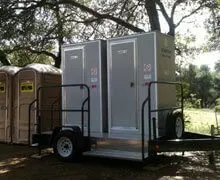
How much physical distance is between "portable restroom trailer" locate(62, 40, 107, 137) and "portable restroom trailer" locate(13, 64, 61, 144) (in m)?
1.83

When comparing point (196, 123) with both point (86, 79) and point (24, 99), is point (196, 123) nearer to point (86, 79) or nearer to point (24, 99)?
point (24, 99)

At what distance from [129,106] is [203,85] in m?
92.4

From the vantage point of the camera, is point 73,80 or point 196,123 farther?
point 196,123

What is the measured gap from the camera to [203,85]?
323 feet

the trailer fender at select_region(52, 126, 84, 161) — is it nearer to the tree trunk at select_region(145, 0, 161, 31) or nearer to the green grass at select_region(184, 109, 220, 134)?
the green grass at select_region(184, 109, 220, 134)

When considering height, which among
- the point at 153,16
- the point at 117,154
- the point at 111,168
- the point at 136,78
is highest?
the point at 153,16

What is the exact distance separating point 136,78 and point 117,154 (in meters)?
1.74

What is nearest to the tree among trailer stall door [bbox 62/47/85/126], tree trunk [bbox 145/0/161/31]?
tree trunk [bbox 145/0/161/31]

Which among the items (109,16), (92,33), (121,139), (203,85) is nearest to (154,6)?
(109,16)

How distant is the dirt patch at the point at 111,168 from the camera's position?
7896 mm

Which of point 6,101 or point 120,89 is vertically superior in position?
point 120,89

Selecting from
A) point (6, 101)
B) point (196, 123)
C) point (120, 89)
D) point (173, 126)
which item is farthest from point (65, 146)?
point (196, 123)

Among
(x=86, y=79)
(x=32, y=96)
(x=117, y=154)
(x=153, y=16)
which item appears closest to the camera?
(x=117, y=154)

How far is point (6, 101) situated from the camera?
1277 centimetres
